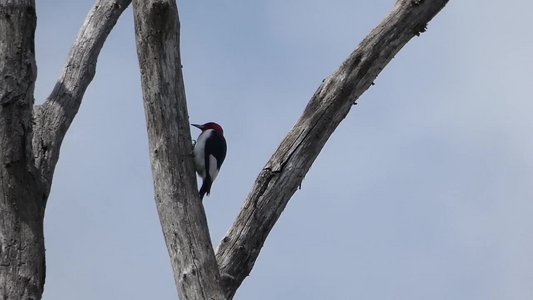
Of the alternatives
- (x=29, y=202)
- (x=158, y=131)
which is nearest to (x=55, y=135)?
(x=29, y=202)

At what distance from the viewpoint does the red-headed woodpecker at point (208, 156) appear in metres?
7.50

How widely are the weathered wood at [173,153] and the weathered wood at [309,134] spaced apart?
0.27m

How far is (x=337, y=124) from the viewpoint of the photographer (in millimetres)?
5797

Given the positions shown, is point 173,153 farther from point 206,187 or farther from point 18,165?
point 206,187

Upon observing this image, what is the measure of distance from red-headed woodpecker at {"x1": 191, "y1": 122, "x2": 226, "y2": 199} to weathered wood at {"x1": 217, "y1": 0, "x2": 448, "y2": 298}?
5.72 ft

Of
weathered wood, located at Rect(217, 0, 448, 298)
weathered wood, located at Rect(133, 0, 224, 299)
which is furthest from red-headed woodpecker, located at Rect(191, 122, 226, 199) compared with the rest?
weathered wood, located at Rect(133, 0, 224, 299)

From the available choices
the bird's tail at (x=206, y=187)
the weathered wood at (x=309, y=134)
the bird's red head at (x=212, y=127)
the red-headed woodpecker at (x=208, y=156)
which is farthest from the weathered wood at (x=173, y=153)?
the bird's red head at (x=212, y=127)

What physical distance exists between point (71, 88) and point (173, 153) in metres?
1.91

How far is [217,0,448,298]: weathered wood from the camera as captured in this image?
5520mm

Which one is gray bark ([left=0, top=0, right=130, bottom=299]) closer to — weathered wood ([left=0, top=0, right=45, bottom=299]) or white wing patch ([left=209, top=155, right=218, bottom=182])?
weathered wood ([left=0, top=0, right=45, bottom=299])

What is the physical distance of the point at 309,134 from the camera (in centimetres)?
565

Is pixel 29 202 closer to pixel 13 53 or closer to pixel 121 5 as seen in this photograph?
pixel 13 53

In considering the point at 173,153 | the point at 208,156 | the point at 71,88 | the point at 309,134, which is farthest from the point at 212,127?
the point at 173,153

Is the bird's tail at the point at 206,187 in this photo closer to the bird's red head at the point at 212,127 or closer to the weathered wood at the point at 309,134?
the bird's red head at the point at 212,127
